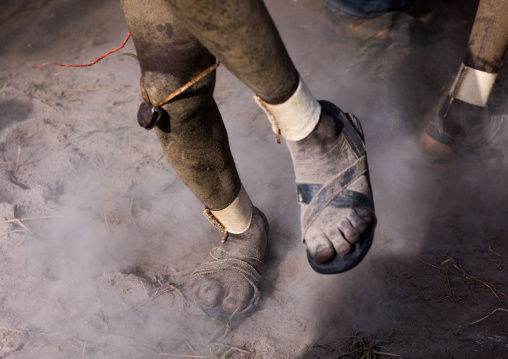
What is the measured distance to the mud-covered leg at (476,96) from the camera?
6.89ft

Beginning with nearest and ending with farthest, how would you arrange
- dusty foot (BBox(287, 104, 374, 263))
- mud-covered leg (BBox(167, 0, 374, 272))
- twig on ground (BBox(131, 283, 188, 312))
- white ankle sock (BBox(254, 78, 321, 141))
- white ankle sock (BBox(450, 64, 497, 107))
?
mud-covered leg (BBox(167, 0, 374, 272)) < white ankle sock (BBox(254, 78, 321, 141)) < dusty foot (BBox(287, 104, 374, 263)) < twig on ground (BBox(131, 283, 188, 312)) < white ankle sock (BBox(450, 64, 497, 107))

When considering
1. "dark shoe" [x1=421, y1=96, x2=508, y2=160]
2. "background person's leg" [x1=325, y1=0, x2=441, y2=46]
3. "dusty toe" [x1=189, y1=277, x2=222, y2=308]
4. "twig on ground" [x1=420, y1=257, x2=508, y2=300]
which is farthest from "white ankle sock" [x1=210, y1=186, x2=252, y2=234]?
"background person's leg" [x1=325, y1=0, x2=441, y2=46]

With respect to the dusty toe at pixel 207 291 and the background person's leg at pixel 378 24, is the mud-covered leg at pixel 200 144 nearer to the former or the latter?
the dusty toe at pixel 207 291

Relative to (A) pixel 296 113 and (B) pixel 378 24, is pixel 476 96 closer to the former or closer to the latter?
(A) pixel 296 113

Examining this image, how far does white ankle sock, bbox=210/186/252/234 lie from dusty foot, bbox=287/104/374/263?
0.40 m

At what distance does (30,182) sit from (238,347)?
5.30 feet

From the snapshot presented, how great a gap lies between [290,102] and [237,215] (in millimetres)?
738

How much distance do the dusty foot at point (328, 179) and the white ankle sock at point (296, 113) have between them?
0.05m

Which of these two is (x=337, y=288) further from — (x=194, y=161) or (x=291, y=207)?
(x=194, y=161)

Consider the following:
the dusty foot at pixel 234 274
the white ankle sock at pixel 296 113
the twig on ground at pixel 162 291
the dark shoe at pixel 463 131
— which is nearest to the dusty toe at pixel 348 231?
the white ankle sock at pixel 296 113

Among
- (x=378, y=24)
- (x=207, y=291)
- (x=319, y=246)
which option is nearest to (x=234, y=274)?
(x=207, y=291)

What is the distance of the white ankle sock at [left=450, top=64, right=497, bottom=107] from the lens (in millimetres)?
2189

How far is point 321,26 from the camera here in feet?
12.4

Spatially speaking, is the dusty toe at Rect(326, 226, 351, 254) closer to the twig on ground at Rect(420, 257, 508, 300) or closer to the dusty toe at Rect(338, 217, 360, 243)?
the dusty toe at Rect(338, 217, 360, 243)
